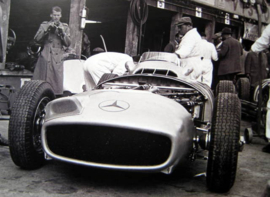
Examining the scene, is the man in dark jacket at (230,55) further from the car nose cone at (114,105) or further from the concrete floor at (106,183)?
the car nose cone at (114,105)

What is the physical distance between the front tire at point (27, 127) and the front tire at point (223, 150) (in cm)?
143

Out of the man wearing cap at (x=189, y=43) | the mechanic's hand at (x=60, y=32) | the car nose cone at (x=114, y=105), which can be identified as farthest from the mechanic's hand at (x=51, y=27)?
the car nose cone at (x=114, y=105)

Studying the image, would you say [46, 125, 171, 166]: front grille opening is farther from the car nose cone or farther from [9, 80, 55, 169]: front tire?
[9, 80, 55, 169]: front tire

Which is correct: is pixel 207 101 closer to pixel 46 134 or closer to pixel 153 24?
pixel 46 134

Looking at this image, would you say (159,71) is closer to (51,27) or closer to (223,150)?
(223,150)

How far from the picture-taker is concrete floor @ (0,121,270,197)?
2.66 metres

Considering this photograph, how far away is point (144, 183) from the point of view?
9.70 feet

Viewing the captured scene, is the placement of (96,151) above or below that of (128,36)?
below

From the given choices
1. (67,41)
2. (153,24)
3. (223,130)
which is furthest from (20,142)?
(153,24)

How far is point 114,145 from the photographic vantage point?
2.67 meters

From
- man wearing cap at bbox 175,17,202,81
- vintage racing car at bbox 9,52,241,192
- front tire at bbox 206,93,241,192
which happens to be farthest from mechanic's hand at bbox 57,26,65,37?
front tire at bbox 206,93,241,192

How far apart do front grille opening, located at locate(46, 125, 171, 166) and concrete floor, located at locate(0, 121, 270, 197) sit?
0.24 m

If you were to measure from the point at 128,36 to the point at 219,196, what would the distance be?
312 inches

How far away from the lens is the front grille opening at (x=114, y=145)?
2.63m
